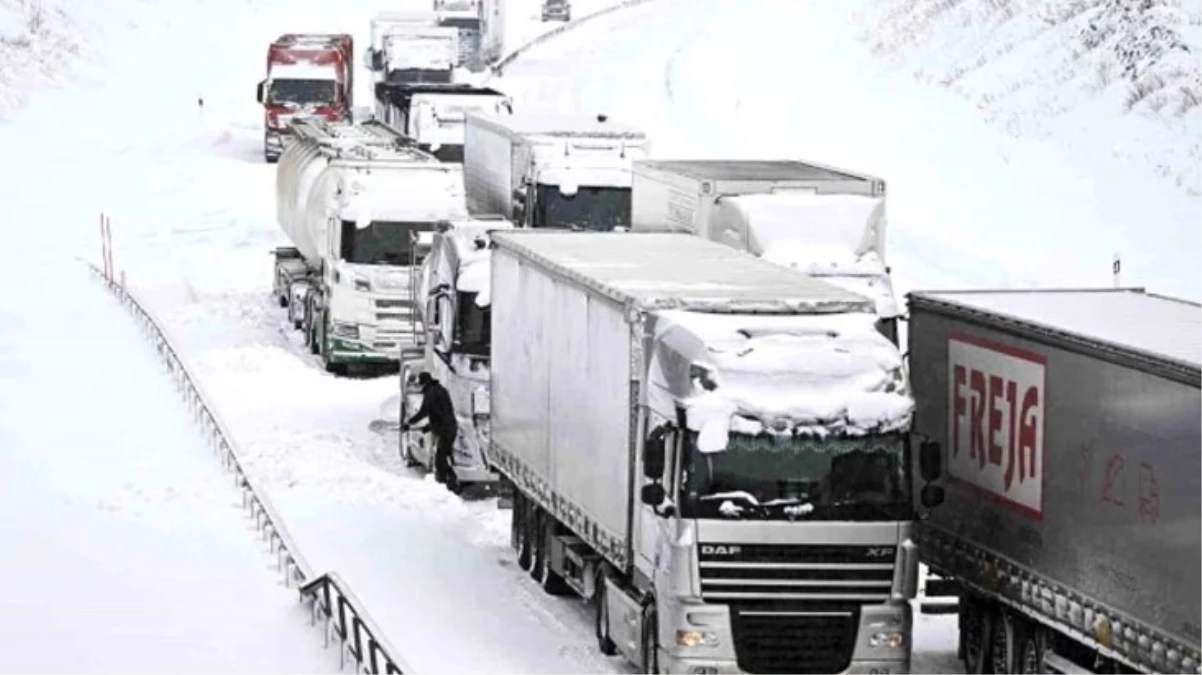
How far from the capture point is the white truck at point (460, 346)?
28781 millimetres

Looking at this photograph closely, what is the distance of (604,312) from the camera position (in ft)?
67.2

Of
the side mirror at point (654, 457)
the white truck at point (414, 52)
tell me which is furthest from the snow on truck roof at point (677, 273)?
the white truck at point (414, 52)

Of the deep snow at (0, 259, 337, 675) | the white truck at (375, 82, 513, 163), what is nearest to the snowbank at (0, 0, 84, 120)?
the white truck at (375, 82, 513, 163)

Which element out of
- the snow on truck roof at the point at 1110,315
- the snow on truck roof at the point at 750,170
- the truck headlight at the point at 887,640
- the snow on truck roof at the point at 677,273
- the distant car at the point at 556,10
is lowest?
the truck headlight at the point at 887,640

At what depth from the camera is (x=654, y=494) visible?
18.6 meters

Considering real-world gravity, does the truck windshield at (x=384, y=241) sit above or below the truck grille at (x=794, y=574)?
above

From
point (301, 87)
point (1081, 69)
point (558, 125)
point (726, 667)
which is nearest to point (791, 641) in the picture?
point (726, 667)

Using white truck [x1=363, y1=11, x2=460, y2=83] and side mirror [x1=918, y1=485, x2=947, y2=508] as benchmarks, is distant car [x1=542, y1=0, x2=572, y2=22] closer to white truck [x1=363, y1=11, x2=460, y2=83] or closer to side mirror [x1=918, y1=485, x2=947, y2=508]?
white truck [x1=363, y1=11, x2=460, y2=83]

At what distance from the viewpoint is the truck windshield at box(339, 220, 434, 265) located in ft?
123

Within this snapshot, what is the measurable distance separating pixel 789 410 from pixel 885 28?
56.9 m

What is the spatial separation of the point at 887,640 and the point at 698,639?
135cm

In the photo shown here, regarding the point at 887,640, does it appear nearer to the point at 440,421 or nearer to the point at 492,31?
the point at 440,421

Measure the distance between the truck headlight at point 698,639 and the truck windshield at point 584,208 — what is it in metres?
20.2

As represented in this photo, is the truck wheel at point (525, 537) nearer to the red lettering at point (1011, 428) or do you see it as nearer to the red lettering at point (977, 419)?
the red lettering at point (977, 419)
